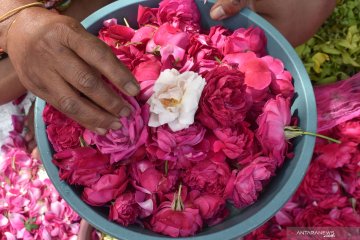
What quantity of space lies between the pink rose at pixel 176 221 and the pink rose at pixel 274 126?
160 millimetres

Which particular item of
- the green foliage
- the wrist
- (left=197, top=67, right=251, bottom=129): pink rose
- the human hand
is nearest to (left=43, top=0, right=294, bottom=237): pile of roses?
(left=197, top=67, right=251, bottom=129): pink rose

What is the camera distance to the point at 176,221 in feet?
2.45

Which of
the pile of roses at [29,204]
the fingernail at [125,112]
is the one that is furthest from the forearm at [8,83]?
the fingernail at [125,112]

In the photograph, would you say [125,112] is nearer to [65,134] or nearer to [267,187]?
[65,134]

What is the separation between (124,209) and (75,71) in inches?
9.6

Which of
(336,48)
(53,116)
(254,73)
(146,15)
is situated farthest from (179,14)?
(336,48)

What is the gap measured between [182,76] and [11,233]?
693 millimetres

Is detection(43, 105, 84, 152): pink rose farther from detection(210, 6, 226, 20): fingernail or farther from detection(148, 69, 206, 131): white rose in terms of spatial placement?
detection(210, 6, 226, 20): fingernail

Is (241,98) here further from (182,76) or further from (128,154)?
(128,154)

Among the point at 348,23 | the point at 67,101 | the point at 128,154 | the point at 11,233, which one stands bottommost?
the point at 11,233

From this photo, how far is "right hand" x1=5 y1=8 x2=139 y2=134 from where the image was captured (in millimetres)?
667

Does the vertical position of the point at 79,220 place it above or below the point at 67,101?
below

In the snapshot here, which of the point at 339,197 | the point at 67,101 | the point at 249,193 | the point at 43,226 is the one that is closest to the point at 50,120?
the point at 67,101

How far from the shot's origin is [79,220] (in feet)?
3.79
